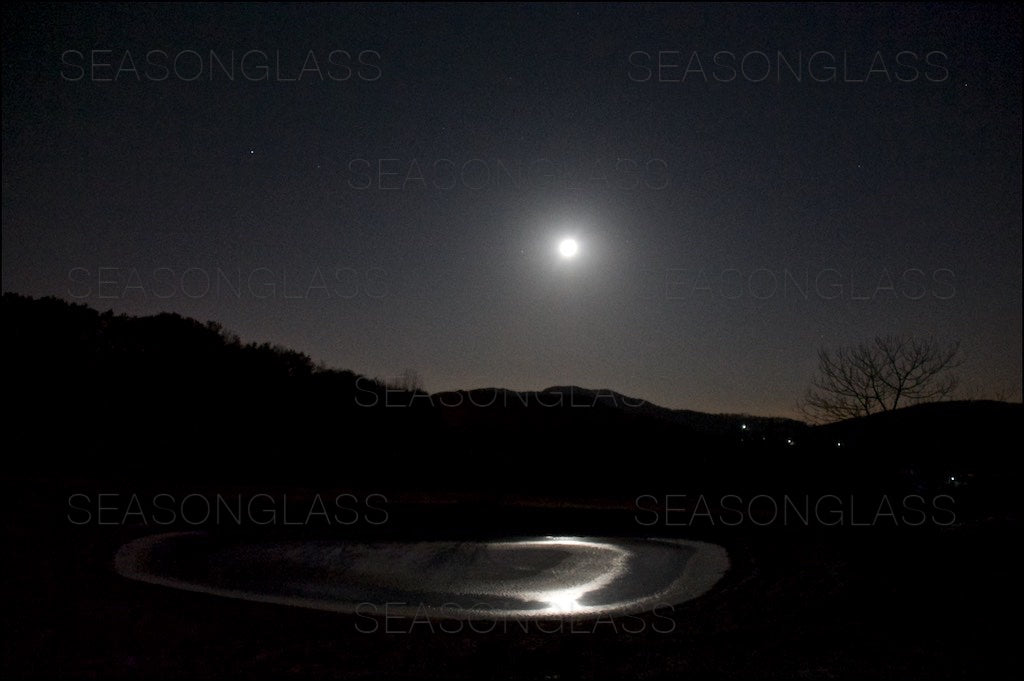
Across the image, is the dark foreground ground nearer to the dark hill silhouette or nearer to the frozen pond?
the frozen pond

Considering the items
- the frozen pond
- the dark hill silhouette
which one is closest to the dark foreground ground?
the frozen pond

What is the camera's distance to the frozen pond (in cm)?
859

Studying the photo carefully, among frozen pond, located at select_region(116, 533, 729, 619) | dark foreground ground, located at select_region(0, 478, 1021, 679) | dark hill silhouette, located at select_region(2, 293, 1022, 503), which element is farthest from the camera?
dark hill silhouette, located at select_region(2, 293, 1022, 503)

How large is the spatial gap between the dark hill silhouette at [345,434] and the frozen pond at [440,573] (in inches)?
385

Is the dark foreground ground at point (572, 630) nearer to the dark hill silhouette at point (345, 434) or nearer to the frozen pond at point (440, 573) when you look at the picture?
the frozen pond at point (440, 573)

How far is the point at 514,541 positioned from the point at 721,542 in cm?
428

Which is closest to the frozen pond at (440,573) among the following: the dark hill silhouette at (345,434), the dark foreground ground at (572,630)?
the dark foreground ground at (572,630)

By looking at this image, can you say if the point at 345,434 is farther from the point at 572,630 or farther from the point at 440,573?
the point at 572,630

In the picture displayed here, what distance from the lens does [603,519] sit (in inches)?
667

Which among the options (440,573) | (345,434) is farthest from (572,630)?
(345,434)

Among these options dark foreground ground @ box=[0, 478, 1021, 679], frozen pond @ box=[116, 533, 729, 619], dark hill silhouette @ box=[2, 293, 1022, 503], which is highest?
dark hill silhouette @ box=[2, 293, 1022, 503]

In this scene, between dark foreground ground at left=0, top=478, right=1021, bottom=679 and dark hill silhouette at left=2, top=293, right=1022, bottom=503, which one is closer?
dark foreground ground at left=0, top=478, right=1021, bottom=679

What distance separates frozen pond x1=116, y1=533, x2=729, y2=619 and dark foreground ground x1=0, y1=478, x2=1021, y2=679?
52 centimetres

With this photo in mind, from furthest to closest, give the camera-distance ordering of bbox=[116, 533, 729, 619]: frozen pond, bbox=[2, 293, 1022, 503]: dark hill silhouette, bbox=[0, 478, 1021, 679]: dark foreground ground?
bbox=[2, 293, 1022, 503]: dark hill silhouette → bbox=[116, 533, 729, 619]: frozen pond → bbox=[0, 478, 1021, 679]: dark foreground ground
